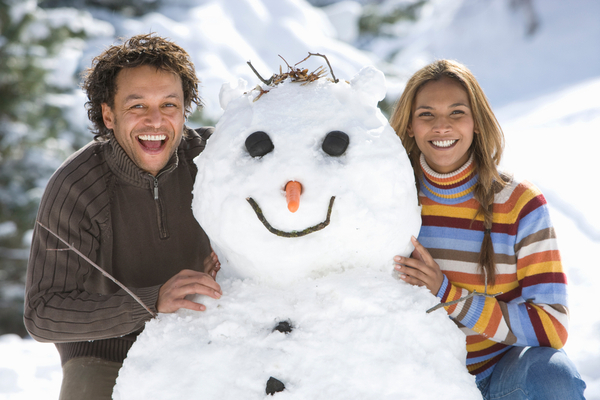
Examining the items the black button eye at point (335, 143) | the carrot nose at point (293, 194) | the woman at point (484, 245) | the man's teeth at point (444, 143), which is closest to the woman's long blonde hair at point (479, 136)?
the woman at point (484, 245)

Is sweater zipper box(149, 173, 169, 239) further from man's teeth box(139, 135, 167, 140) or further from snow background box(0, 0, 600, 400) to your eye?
snow background box(0, 0, 600, 400)

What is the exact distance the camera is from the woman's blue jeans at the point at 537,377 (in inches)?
58.9

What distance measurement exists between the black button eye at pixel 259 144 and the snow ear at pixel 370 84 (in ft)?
0.99

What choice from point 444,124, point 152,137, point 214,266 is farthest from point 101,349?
point 444,124

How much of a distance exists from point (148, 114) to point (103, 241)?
478 mm

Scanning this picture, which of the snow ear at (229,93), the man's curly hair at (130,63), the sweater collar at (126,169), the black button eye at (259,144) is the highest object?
the man's curly hair at (130,63)

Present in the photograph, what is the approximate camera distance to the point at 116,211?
183 cm

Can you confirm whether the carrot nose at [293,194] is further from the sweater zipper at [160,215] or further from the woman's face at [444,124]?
the sweater zipper at [160,215]

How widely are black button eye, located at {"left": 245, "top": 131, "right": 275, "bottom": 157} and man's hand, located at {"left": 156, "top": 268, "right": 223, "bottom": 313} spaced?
369mm

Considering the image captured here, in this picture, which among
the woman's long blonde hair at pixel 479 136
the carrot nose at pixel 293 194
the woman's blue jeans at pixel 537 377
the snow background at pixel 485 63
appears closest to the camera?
the carrot nose at pixel 293 194

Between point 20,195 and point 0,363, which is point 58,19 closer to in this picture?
point 20,195

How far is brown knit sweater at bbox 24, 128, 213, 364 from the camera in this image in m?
1.59

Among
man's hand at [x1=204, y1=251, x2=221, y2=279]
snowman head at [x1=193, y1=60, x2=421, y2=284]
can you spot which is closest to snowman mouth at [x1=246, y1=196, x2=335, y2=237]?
snowman head at [x1=193, y1=60, x2=421, y2=284]

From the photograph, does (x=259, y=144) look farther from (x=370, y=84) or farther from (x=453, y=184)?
(x=453, y=184)
